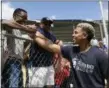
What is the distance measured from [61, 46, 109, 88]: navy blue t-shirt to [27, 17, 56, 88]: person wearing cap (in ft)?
2.98

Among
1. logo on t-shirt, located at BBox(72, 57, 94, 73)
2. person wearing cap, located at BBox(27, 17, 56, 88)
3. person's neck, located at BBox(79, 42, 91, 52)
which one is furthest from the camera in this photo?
person wearing cap, located at BBox(27, 17, 56, 88)

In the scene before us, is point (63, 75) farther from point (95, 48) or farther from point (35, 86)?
point (95, 48)

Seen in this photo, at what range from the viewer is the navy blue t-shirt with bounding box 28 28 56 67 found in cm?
561

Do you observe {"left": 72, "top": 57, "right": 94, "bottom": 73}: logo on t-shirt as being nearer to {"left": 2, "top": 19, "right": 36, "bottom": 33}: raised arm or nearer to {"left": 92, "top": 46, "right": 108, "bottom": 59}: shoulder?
{"left": 92, "top": 46, "right": 108, "bottom": 59}: shoulder

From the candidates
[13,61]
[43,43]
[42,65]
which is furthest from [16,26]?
[42,65]

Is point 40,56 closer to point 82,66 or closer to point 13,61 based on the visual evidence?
point 13,61

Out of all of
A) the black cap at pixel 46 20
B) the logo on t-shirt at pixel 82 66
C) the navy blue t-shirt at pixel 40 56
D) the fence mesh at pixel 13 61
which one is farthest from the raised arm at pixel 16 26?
the black cap at pixel 46 20

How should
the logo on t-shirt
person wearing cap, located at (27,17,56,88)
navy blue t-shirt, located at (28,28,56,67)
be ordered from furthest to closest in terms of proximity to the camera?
1. person wearing cap, located at (27,17,56,88)
2. navy blue t-shirt, located at (28,28,56,67)
3. the logo on t-shirt

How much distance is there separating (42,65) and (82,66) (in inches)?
49.9

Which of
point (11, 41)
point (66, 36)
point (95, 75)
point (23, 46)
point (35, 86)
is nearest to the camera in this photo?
point (95, 75)

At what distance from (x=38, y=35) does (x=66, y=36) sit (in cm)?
510

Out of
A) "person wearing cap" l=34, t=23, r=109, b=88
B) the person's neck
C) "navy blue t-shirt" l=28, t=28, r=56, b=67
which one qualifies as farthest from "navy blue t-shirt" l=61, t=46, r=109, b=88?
"navy blue t-shirt" l=28, t=28, r=56, b=67

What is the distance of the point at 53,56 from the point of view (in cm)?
619

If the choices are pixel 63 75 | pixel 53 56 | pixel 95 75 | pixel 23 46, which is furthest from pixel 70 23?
pixel 95 75
